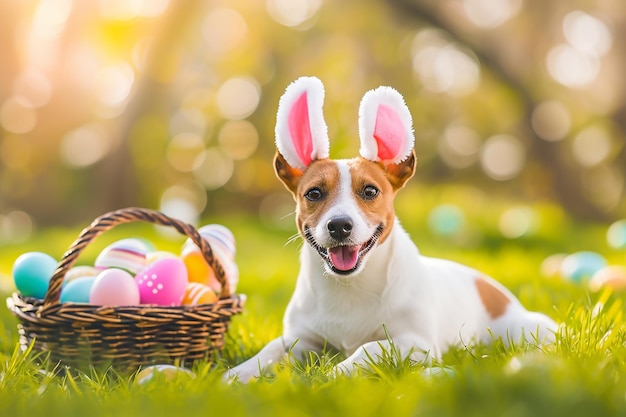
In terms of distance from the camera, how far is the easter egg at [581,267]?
4473 millimetres

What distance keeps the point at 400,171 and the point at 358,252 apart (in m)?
0.38

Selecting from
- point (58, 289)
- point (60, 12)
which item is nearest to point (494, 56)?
point (60, 12)

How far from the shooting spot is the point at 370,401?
5.77 ft

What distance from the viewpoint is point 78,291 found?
9.34 ft

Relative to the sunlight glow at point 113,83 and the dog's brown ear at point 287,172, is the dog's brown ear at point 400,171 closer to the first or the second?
the dog's brown ear at point 287,172

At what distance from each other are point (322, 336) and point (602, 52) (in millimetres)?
6796

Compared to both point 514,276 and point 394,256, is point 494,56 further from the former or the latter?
point 394,256

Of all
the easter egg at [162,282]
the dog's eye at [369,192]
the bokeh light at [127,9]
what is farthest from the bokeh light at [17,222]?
the dog's eye at [369,192]

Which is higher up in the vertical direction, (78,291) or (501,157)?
(78,291)

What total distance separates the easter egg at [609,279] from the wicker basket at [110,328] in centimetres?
215

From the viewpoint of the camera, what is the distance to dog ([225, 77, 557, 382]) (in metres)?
2.54

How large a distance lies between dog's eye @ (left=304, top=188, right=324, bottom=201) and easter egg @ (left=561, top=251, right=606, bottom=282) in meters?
2.33

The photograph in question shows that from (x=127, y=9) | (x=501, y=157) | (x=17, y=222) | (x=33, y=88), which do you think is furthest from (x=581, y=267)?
(x=17, y=222)

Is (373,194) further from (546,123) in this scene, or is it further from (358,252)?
(546,123)
